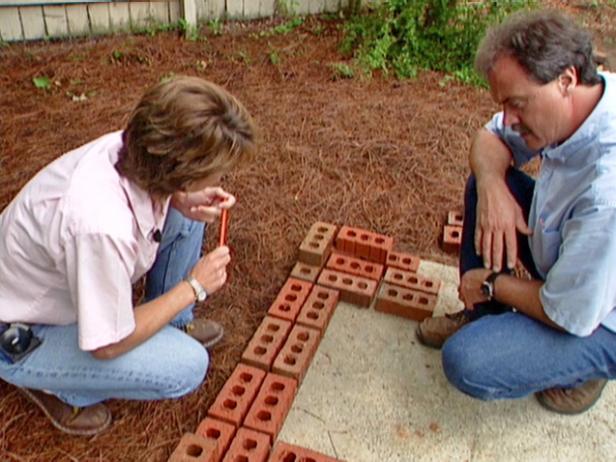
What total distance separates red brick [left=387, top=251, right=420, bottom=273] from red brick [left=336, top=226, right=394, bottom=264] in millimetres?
39

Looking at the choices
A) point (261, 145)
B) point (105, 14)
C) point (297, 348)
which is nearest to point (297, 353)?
point (297, 348)

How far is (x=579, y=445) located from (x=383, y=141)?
213 centimetres

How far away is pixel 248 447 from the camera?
2010mm

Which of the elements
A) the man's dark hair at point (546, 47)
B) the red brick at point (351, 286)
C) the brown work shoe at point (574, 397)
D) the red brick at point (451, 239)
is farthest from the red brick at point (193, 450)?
the red brick at point (451, 239)

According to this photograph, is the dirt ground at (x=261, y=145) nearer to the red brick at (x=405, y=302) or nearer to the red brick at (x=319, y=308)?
the red brick at (x=319, y=308)

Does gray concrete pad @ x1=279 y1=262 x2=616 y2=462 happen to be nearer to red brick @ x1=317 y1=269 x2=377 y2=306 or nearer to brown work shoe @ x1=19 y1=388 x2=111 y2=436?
red brick @ x1=317 y1=269 x2=377 y2=306

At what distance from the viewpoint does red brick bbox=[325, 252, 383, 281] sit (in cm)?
280

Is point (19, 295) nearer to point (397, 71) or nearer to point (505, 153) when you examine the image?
point (505, 153)

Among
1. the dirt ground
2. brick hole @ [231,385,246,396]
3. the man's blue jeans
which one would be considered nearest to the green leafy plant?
the dirt ground

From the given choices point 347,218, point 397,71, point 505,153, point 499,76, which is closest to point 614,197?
point 499,76

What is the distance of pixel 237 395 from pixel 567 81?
4.69 ft

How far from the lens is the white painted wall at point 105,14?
4578 mm

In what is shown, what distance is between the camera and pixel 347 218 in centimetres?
322

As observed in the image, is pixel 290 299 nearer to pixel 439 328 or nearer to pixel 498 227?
pixel 439 328
